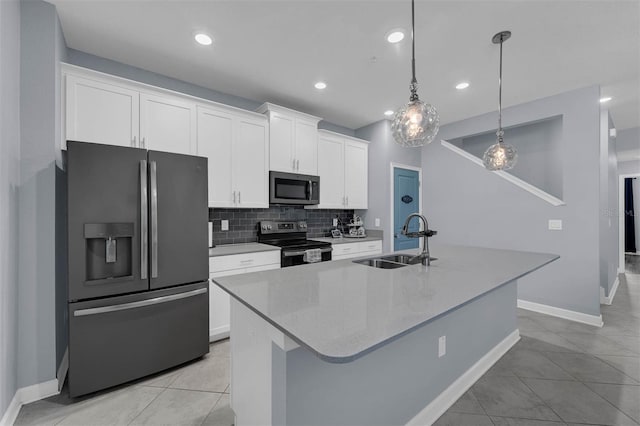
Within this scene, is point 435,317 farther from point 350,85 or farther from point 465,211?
point 465,211

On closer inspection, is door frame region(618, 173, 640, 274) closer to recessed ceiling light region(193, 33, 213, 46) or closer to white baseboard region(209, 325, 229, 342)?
white baseboard region(209, 325, 229, 342)

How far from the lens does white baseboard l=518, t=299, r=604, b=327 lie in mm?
3031

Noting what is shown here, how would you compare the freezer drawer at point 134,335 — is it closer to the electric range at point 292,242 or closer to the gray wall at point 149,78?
the electric range at point 292,242

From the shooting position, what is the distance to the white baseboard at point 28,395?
161 centimetres

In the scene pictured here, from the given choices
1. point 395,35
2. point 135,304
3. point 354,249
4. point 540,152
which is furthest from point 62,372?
point 540,152

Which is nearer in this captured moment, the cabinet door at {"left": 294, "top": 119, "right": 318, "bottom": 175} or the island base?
the island base

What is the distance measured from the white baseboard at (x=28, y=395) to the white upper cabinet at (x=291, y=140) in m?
2.61

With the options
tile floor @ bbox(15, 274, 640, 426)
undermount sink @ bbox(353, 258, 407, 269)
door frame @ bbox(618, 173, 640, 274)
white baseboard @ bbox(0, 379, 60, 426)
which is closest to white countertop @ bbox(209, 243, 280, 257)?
tile floor @ bbox(15, 274, 640, 426)

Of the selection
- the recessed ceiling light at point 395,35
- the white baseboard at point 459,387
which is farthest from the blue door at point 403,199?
the recessed ceiling light at point 395,35

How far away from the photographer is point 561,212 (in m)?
3.29

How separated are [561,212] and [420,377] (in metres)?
3.12

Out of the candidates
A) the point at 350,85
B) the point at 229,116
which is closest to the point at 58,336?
the point at 229,116

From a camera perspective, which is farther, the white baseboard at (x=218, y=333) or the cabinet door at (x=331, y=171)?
the cabinet door at (x=331, y=171)

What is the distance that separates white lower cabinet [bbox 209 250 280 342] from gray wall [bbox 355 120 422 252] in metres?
2.20
